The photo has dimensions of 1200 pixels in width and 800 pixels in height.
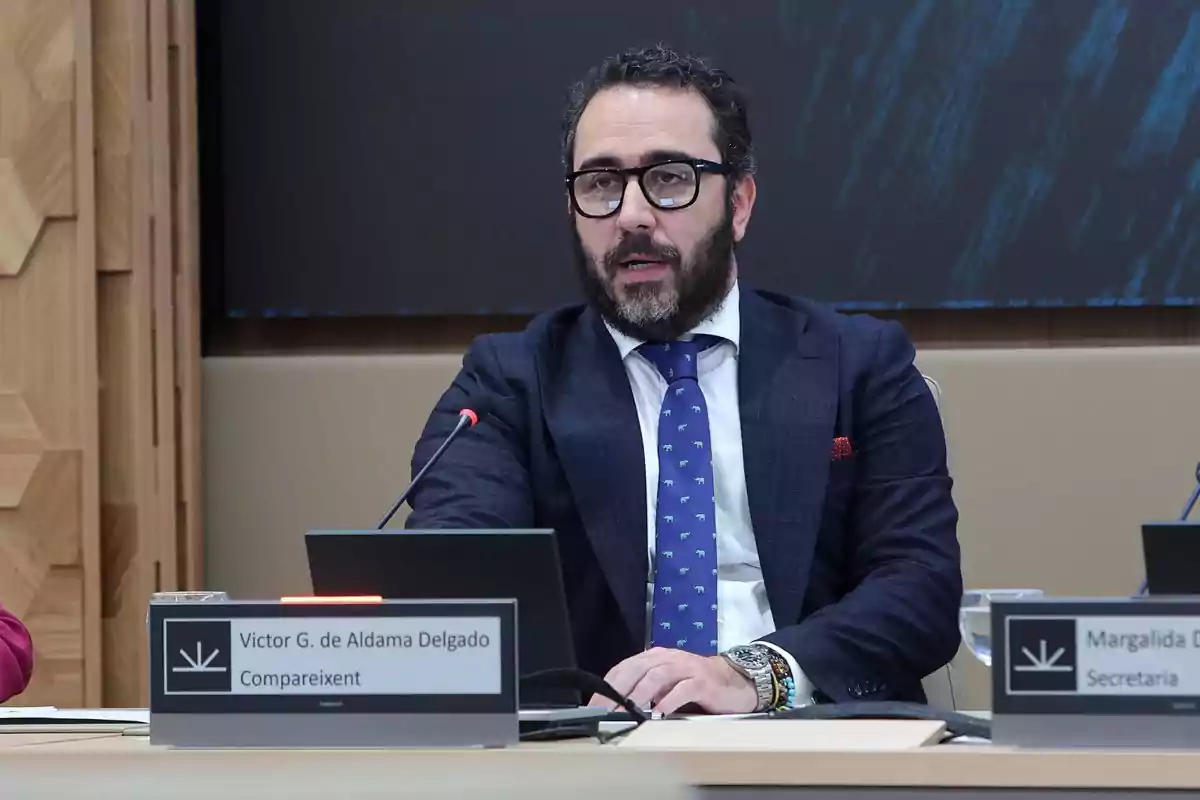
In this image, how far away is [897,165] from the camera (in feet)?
9.04

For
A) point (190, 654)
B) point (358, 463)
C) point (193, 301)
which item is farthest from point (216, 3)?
point (190, 654)

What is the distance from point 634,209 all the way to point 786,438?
0.36 meters

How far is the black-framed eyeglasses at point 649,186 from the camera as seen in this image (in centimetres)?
208

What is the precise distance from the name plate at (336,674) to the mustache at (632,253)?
3.51 feet

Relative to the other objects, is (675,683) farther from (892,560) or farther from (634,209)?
(634,209)

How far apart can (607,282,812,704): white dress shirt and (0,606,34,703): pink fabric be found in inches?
30.0

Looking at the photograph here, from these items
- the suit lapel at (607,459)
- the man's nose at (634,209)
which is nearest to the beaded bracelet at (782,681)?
the suit lapel at (607,459)

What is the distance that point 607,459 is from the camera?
1.98m

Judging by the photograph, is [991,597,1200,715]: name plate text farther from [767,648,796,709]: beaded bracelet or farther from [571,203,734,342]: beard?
[571,203,734,342]: beard

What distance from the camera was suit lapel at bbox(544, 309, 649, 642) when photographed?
193 centimetres

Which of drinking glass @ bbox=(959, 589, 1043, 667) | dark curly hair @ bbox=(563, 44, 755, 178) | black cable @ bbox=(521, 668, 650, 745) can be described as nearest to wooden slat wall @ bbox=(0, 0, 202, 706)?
dark curly hair @ bbox=(563, 44, 755, 178)

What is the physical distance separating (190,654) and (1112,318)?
2060 mm

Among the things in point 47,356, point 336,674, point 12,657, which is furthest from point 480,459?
point 47,356

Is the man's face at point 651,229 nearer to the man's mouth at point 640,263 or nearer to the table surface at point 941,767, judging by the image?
the man's mouth at point 640,263
